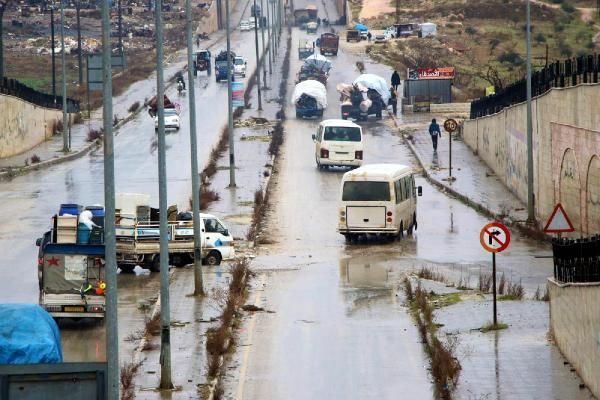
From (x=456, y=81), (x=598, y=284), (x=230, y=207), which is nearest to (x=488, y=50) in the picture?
(x=456, y=81)

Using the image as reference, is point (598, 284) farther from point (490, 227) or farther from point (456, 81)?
point (456, 81)

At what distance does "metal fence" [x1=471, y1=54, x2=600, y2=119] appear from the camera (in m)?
40.3

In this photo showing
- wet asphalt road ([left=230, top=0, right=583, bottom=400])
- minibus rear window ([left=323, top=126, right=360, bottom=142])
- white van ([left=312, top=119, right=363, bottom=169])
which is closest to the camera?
wet asphalt road ([left=230, top=0, right=583, bottom=400])

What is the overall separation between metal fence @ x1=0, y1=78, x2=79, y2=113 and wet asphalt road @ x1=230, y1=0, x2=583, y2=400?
1538 centimetres

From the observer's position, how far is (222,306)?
30719mm

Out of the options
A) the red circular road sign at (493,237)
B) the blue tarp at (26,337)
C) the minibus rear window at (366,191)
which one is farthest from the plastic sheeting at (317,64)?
the blue tarp at (26,337)

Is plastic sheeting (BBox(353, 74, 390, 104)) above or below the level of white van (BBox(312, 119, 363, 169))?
above

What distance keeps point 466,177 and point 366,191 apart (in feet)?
54.7

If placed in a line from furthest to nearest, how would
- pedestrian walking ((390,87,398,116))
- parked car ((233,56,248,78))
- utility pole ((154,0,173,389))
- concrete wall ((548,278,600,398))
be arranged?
parked car ((233,56,248,78)) → pedestrian walking ((390,87,398,116)) → utility pole ((154,0,173,389)) → concrete wall ((548,278,600,398))

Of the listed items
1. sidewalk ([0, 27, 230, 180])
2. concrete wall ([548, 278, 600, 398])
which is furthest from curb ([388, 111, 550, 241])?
concrete wall ([548, 278, 600, 398])

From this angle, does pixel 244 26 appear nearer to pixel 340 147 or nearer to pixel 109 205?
pixel 340 147

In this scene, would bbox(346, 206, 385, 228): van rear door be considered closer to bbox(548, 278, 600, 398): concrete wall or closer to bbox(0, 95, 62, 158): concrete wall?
bbox(548, 278, 600, 398): concrete wall

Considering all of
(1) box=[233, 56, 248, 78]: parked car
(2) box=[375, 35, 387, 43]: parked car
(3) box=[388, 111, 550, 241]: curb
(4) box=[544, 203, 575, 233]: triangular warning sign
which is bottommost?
(3) box=[388, 111, 550, 241]: curb

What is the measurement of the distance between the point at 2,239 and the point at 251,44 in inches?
3771
